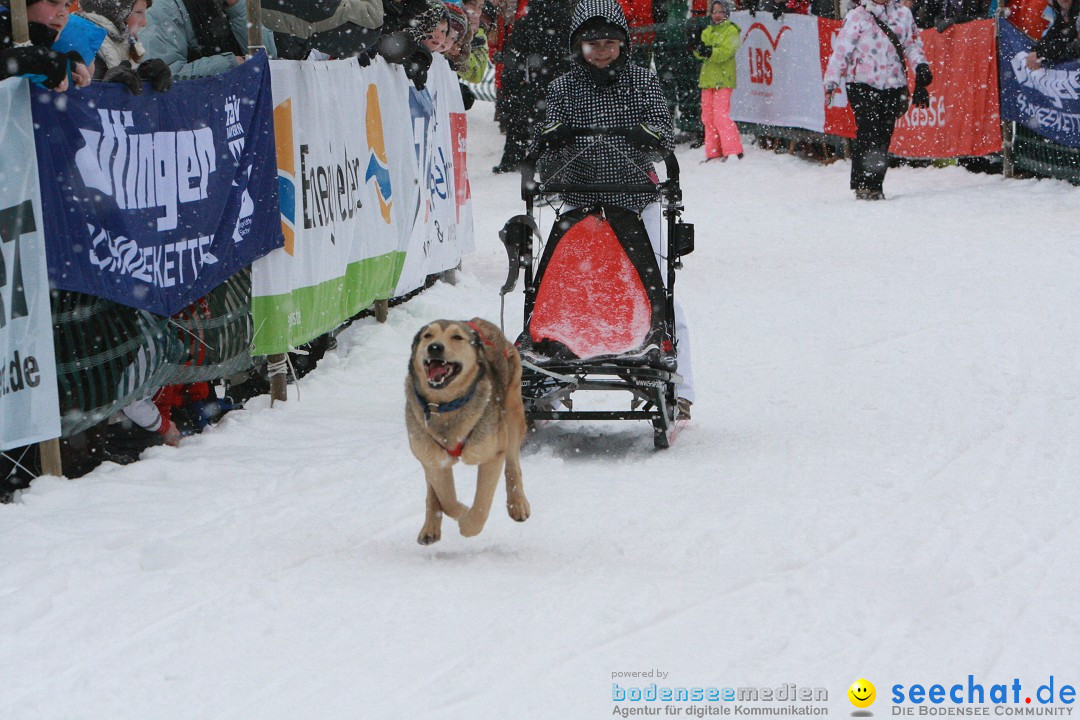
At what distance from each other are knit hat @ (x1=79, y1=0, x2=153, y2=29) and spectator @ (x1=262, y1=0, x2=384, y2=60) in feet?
4.19

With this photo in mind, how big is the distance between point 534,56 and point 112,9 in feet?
37.0

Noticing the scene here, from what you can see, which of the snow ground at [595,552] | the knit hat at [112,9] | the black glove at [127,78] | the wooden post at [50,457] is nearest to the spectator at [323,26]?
the knit hat at [112,9]

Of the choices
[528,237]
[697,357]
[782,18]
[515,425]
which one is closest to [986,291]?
[697,357]

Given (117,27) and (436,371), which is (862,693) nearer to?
(436,371)

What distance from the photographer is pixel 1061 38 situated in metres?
13.7

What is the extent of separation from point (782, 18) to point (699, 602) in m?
15.5

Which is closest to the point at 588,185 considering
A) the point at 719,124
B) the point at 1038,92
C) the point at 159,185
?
the point at 159,185

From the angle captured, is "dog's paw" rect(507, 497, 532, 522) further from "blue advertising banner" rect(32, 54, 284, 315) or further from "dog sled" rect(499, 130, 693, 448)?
"blue advertising banner" rect(32, 54, 284, 315)

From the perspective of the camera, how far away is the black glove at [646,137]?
21.7 ft

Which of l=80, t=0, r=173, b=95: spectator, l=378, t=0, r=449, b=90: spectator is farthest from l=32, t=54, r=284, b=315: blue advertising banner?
l=378, t=0, r=449, b=90: spectator

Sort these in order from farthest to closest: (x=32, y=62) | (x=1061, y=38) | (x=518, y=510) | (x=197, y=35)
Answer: (x=1061, y=38), (x=197, y=35), (x=32, y=62), (x=518, y=510)

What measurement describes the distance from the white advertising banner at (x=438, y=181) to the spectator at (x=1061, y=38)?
6400 millimetres

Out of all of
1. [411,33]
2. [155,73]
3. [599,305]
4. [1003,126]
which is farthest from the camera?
[1003,126]

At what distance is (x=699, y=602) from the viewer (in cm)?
423
